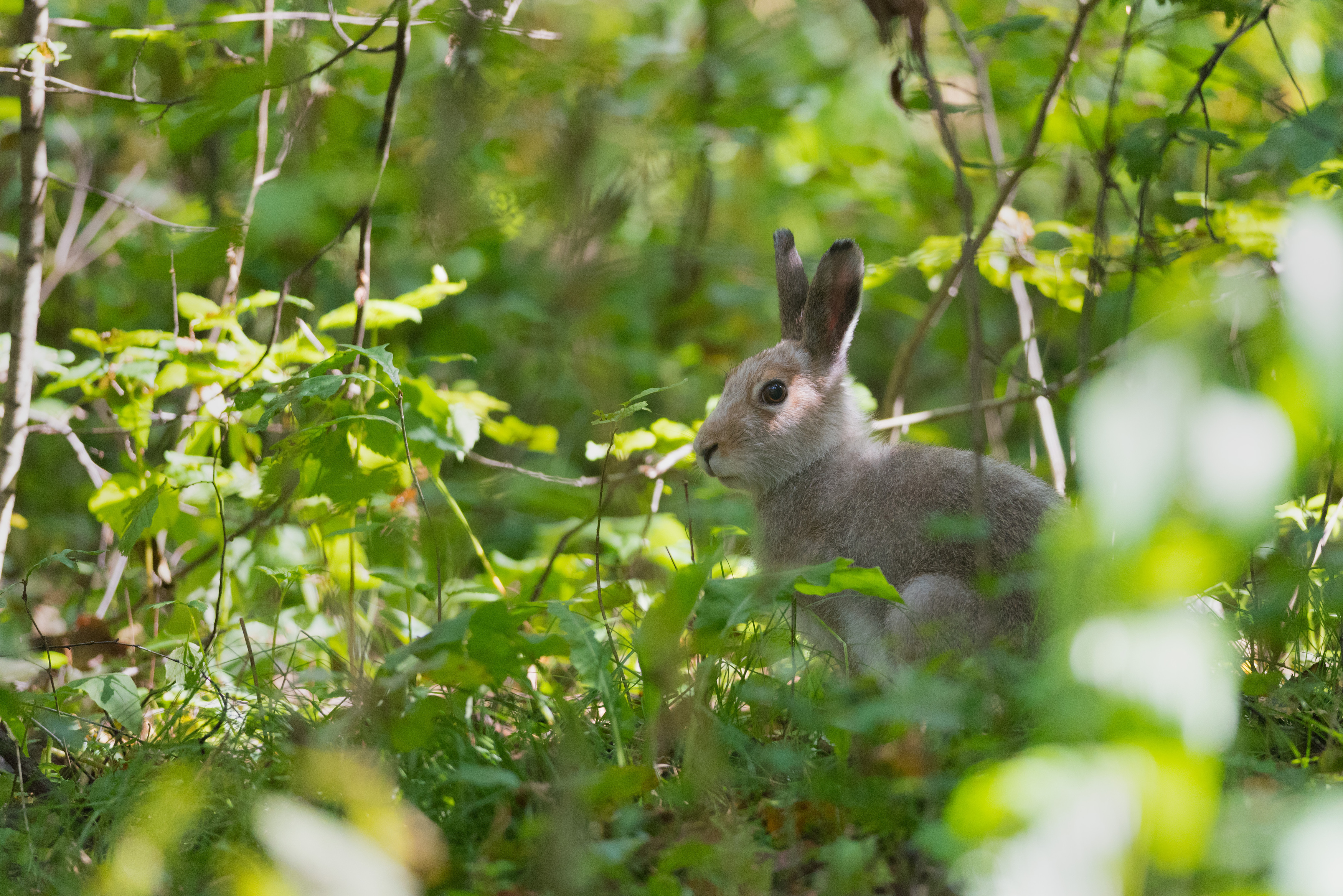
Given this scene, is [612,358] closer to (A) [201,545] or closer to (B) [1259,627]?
(A) [201,545]

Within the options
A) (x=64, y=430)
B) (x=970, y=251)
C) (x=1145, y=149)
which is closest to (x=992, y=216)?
(x=1145, y=149)

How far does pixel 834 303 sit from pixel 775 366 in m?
0.37

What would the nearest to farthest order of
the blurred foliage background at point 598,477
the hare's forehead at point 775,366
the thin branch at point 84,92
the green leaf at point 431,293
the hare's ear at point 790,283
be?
the blurred foliage background at point 598,477 < the thin branch at point 84,92 < the green leaf at point 431,293 < the hare's forehead at point 775,366 < the hare's ear at point 790,283

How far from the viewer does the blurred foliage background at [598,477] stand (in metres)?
0.99

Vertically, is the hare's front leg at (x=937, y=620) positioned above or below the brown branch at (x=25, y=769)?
above

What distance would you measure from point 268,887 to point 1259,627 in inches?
107

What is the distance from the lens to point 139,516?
3070mm

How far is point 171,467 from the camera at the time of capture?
3.63 m

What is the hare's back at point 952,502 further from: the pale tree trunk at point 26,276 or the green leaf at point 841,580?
the pale tree trunk at point 26,276

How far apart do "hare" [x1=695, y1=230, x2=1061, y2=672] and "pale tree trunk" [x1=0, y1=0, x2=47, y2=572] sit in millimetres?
2563

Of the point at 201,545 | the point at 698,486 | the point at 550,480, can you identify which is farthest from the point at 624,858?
the point at 698,486

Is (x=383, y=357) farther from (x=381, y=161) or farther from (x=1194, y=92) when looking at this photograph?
(x=1194, y=92)

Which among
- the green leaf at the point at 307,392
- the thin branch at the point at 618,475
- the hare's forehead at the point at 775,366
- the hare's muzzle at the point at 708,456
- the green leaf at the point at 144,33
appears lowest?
the thin branch at the point at 618,475

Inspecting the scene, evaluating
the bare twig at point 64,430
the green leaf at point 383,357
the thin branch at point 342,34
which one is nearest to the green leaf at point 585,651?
the green leaf at point 383,357
